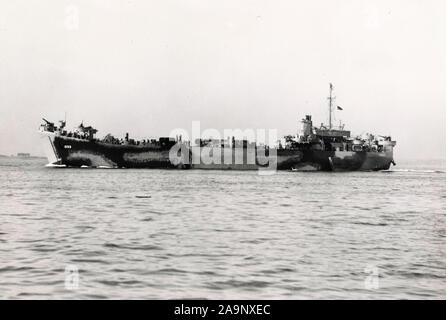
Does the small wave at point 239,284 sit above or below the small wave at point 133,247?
below

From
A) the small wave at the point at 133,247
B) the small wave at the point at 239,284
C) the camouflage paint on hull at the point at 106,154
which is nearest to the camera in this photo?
the small wave at the point at 239,284

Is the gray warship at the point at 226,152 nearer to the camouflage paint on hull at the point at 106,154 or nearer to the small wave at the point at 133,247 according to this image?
the camouflage paint on hull at the point at 106,154

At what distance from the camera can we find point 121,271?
11.2 m

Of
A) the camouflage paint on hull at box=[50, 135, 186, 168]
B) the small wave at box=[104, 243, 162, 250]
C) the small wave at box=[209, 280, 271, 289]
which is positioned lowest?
the small wave at box=[209, 280, 271, 289]

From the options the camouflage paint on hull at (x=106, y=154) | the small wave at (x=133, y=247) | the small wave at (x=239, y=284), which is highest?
the camouflage paint on hull at (x=106, y=154)

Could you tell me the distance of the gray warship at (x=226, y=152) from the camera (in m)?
69.7

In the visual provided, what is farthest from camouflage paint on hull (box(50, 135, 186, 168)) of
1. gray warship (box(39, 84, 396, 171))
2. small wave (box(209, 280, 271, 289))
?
small wave (box(209, 280, 271, 289))

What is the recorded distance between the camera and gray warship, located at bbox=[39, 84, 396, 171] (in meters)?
69.7

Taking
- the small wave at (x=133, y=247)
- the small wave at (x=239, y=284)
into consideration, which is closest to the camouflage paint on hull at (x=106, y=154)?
the small wave at (x=133, y=247)

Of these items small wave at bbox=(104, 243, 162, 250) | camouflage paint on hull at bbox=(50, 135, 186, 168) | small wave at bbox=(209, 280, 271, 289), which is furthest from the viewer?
camouflage paint on hull at bbox=(50, 135, 186, 168)

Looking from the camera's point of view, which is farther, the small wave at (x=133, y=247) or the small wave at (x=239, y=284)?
the small wave at (x=133, y=247)

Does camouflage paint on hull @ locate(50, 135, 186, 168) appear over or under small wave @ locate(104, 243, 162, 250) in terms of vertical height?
over

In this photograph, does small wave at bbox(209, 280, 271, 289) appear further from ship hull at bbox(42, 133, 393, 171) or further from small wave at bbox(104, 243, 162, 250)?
ship hull at bbox(42, 133, 393, 171)
